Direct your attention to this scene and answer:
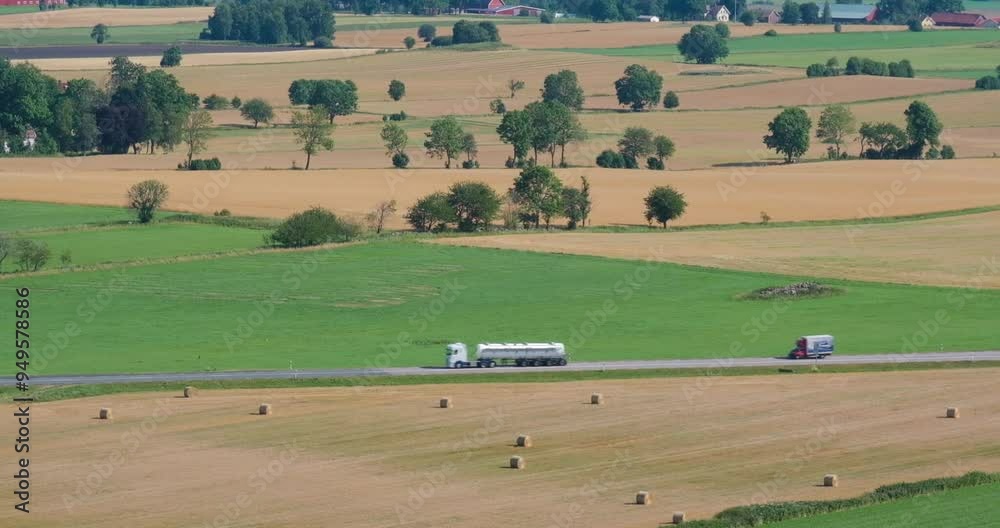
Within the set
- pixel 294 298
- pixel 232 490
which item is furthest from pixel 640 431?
pixel 294 298

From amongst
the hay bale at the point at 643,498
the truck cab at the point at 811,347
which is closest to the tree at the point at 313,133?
the truck cab at the point at 811,347

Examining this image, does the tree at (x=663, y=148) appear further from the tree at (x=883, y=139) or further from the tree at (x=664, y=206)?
the tree at (x=664, y=206)

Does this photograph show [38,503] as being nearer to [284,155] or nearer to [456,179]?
[456,179]

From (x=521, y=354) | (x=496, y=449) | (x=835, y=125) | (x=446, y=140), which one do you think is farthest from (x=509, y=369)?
(x=835, y=125)

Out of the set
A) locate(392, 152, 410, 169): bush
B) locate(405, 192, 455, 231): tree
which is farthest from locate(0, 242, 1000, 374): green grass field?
locate(392, 152, 410, 169): bush

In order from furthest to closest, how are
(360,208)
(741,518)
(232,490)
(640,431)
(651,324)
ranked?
(360,208), (651,324), (640,431), (232,490), (741,518)

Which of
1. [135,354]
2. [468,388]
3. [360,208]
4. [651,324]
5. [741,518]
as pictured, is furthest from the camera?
[360,208]
